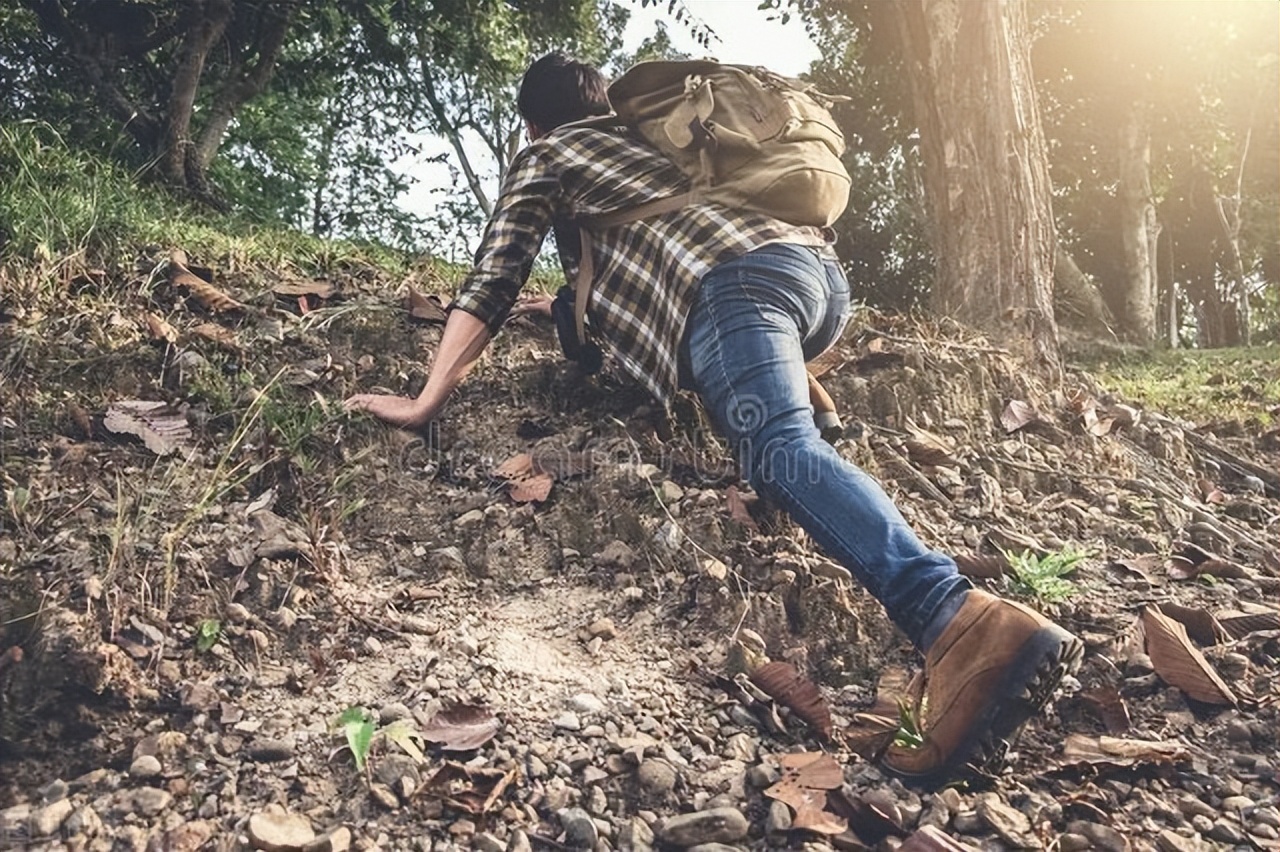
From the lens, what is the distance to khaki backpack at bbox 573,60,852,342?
2375mm

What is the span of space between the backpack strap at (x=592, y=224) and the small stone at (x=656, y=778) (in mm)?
1382

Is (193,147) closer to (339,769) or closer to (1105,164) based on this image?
(339,769)

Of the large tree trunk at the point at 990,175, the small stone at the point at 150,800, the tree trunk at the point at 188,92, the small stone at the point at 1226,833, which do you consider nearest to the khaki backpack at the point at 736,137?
the small stone at the point at 1226,833

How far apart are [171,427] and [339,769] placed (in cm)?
137

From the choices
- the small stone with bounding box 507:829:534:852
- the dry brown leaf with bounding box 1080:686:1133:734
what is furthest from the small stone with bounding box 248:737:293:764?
the dry brown leaf with bounding box 1080:686:1133:734

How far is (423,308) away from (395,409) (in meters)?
0.76

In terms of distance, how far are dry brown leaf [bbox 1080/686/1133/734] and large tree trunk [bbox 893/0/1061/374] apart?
7.99 feet

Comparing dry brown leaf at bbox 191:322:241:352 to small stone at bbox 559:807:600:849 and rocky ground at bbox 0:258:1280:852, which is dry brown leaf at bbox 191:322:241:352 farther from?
small stone at bbox 559:807:600:849

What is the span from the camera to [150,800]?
1.61 metres

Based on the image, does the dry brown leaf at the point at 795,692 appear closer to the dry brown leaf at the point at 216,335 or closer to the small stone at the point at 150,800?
the small stone at the point at 150,800

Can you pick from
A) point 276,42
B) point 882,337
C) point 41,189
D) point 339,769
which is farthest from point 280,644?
point 276,42

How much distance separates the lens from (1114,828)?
1662 mm

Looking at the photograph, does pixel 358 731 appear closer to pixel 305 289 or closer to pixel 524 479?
pixel 524 479

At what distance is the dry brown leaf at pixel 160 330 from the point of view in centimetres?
300
